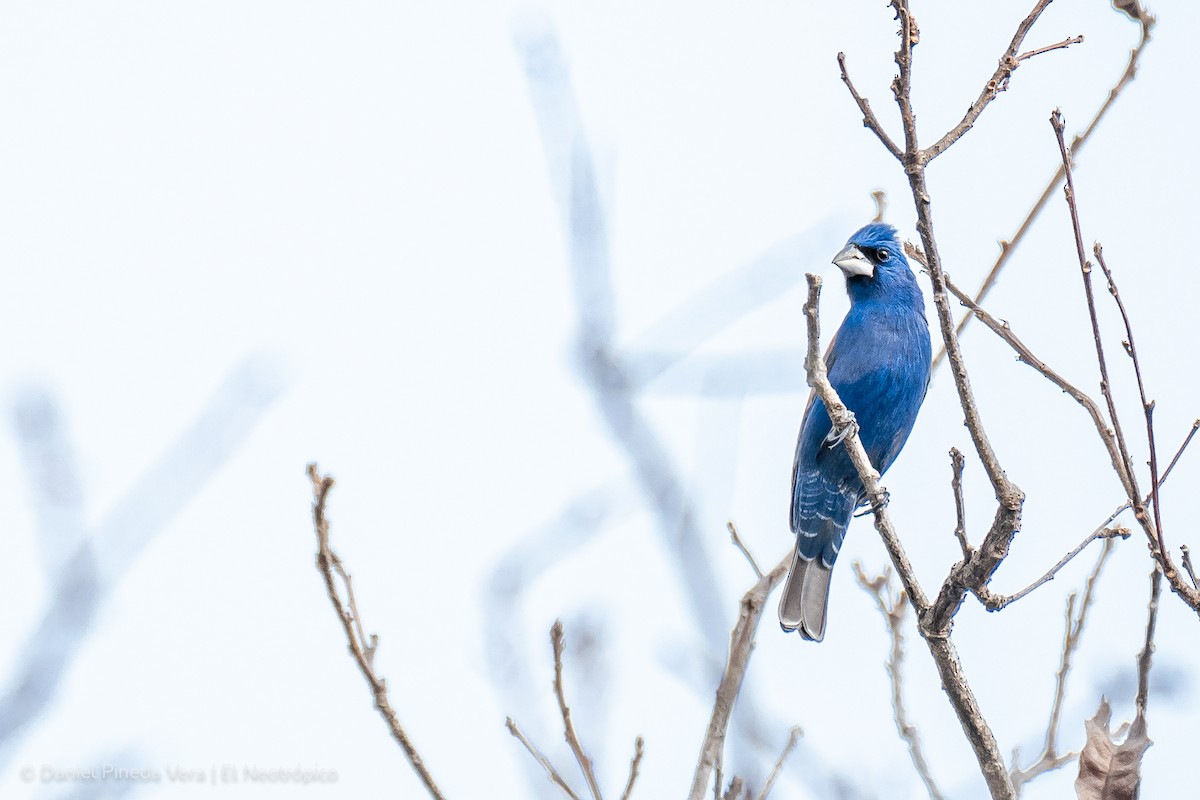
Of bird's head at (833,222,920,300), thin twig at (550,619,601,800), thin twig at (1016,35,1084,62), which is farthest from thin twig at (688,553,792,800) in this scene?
bird's head at (833,222,920,300)

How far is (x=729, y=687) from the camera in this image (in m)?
3.91

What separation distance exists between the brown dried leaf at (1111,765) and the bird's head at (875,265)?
14.5 feet

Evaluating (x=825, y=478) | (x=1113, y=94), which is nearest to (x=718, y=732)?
(x=1113, y=94)

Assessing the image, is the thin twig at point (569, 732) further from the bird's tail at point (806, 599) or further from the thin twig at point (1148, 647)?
the bird's tail at point (806, 599)

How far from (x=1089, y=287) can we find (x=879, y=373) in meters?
3.85

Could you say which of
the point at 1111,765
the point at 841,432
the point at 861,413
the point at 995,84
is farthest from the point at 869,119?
the point at 861,413

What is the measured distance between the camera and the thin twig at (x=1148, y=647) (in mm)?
3445

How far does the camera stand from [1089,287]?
11.6 ft

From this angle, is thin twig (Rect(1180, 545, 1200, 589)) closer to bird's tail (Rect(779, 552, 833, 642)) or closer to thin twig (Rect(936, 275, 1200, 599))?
thin twig (Rect(936, 275, 1200, 599))

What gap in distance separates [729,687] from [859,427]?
379 cm

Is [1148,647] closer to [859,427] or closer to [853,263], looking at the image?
[859,427]

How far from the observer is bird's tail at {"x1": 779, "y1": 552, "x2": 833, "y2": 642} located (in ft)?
24.0

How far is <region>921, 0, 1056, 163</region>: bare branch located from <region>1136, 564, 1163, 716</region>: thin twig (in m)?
1.46

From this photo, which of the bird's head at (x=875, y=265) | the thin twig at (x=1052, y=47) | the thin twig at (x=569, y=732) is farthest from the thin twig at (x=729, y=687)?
the bird's head at (x=875, y=265)
